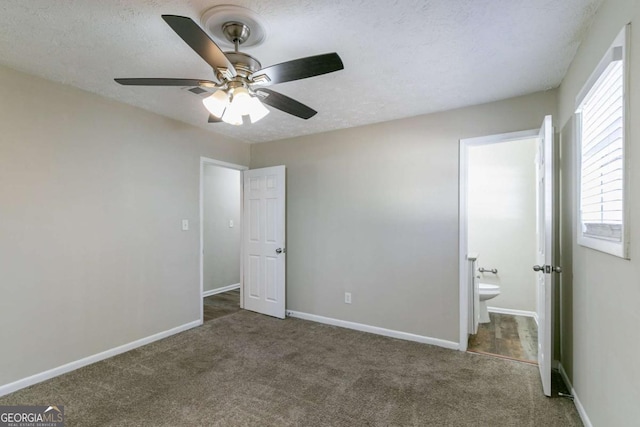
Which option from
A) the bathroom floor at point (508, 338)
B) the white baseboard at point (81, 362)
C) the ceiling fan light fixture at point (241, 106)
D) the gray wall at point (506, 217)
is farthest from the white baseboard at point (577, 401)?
the white baseboard at point (81, 362)

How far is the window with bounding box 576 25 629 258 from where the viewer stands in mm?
1392

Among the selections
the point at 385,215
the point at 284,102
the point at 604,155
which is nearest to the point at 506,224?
the point at 385,215

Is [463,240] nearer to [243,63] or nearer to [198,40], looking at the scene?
[243,63]

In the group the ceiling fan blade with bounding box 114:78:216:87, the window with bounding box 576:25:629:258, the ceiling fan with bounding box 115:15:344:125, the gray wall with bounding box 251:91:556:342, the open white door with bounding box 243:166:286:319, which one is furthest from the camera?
the open white door with bounding box 243:166:286:319

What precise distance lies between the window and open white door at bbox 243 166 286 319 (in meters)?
3.01

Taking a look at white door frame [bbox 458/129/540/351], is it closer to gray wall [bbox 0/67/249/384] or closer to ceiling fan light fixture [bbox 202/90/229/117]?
ceiling fan light fixture [bbox 202/90/229/117]

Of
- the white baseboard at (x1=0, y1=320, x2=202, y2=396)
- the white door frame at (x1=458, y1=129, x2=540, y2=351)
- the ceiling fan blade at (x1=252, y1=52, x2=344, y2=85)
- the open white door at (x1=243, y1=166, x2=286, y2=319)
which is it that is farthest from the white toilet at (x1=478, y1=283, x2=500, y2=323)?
the white baseboard at (x1=0, y1=320, x2=202, y2=396)

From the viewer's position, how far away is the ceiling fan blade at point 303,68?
149 centimetres

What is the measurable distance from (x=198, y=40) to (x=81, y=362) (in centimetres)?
282

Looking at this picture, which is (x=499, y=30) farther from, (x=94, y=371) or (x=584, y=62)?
(x=94, y=371)

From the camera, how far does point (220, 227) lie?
18.0 feet

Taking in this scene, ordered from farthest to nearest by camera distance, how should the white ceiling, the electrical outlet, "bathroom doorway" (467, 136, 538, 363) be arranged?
"bathroom doorway" (467, 136, 538, 363), the electrical outlet, the white ceiling

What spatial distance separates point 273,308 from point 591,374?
317cm

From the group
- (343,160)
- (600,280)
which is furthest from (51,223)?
(600,280)
